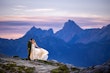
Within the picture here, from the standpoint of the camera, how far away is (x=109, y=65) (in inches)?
564

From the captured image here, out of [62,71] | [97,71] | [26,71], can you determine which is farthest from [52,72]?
[97,71]

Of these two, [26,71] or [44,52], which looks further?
[44,52]

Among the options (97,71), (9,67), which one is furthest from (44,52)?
(97,71)

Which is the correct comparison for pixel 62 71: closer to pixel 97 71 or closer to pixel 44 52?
pixel 97 71

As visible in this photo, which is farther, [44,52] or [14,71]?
[44,52]

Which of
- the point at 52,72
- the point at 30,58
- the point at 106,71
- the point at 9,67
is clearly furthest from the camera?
the point at 30,58

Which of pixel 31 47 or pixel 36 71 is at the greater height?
pixel 31 47

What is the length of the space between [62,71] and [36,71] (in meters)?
2.76

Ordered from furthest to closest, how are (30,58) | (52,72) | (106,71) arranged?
(30,58) < (52,72) < (106,71)

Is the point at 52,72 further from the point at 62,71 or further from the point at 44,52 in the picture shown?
the point at 44,52

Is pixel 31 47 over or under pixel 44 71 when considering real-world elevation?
over

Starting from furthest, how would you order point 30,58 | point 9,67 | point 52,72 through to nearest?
point 30,58 → point 9,67 → point 52,72

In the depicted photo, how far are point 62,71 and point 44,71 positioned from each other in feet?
6.62

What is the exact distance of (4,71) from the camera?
85.3 feet
